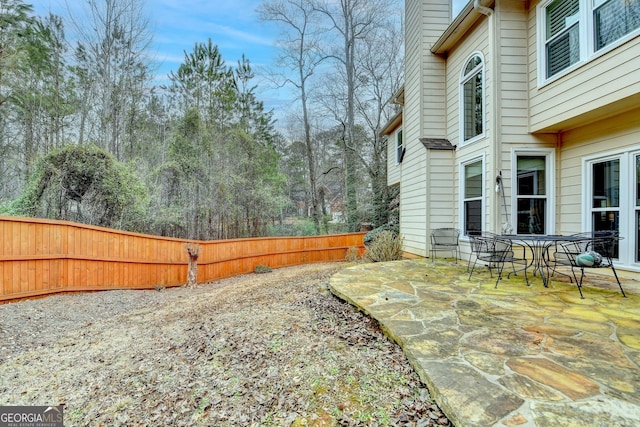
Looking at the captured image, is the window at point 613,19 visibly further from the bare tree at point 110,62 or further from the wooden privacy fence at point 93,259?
the bare tree at point 110,62

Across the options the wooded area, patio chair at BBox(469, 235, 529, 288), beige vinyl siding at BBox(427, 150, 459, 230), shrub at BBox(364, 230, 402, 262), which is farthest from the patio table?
the wooded area

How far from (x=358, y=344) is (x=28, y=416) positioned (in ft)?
8.19

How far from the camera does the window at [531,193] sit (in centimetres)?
499

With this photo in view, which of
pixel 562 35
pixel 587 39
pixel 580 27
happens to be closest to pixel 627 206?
pixel 587 39

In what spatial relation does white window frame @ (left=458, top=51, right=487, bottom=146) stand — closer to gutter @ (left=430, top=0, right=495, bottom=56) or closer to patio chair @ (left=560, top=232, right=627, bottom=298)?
gutter @ (left=430, top=0, right=495, bottom=56)

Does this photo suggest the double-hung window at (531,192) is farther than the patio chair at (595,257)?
Yes

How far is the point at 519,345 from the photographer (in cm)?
222

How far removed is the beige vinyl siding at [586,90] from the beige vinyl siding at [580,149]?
163mm

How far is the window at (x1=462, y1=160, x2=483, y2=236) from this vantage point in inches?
219

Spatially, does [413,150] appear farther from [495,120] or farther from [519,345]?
[519,345]

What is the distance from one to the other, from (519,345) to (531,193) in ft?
12.1

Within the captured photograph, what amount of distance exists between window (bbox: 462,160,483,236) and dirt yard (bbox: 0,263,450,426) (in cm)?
342

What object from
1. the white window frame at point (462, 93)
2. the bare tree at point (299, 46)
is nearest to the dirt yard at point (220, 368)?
the white window frame at point (462, 93)

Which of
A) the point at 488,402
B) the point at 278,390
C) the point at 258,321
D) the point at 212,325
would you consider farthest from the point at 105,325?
the point at 488,402
